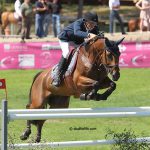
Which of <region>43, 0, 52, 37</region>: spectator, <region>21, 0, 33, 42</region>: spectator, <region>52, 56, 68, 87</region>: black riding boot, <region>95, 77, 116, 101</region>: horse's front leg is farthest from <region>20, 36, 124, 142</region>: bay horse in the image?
<region>43, 0, 52, 37</region>: spectator

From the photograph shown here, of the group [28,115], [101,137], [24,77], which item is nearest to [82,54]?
[101,137]

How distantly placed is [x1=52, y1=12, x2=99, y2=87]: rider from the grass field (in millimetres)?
1346

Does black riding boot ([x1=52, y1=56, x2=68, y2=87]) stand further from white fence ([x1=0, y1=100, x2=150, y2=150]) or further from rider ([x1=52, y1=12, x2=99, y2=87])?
white fence ([x1=0, y1=100, x2=150, y2=150])

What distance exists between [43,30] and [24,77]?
173 inches

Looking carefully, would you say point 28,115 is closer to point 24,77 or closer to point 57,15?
point 24,77

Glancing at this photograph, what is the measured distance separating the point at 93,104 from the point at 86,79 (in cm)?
606

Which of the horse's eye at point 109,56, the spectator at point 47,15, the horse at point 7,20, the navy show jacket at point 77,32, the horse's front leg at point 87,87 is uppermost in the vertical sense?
the navy show jacket at point 77,32

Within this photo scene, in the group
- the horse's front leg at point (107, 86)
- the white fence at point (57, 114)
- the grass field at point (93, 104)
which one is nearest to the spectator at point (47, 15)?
the grass field at point (93, 104)

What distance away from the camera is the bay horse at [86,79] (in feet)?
36.2

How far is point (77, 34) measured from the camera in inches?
458

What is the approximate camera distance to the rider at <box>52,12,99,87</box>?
38.2ft

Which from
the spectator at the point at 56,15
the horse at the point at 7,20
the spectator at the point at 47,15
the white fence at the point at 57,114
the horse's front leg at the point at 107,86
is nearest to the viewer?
the white fence at the point at 57,114

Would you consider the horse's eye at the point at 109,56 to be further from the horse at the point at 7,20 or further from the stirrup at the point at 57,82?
the horse at the point at 7,20

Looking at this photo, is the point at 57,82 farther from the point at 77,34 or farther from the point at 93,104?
the point at 93,104
